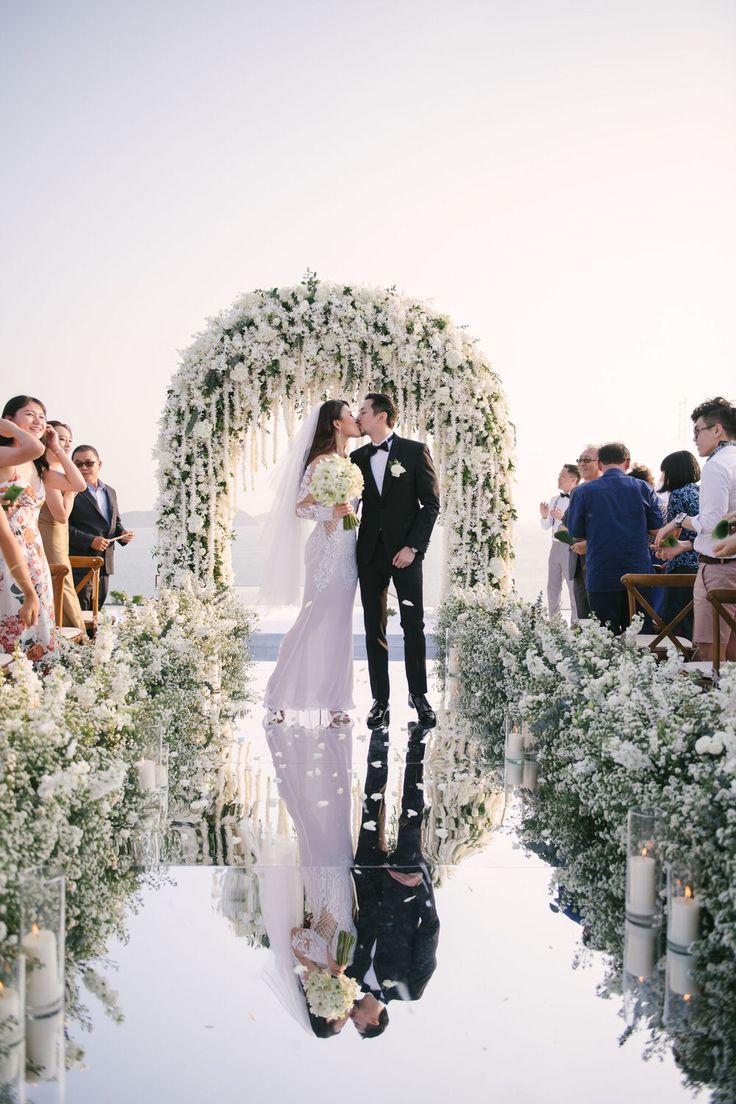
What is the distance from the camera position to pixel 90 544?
8.85m

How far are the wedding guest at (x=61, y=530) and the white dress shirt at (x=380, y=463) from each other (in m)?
2.17

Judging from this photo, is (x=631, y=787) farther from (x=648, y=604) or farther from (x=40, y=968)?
(x=648, y=604)

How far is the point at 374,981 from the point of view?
2.91 meters

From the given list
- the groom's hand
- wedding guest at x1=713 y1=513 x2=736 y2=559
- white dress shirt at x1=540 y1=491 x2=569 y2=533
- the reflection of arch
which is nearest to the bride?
the groom's hand

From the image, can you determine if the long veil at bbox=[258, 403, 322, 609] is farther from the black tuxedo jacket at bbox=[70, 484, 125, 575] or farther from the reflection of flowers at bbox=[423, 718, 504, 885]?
the black tuxedo jacket at bbox=[70, 484, 125, 575]

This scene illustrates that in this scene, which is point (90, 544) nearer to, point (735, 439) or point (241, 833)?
point (241, 833)

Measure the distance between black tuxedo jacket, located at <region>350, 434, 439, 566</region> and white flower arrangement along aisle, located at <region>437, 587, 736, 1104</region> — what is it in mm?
1484

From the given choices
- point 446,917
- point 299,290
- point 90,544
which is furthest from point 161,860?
point 299,290

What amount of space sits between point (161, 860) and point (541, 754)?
2.03 metres

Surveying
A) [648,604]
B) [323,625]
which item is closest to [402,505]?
[323,625]

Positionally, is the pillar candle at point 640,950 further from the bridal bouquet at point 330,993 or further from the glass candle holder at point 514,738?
the glass candle holder at point 514,738

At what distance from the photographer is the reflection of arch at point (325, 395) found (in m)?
9.01

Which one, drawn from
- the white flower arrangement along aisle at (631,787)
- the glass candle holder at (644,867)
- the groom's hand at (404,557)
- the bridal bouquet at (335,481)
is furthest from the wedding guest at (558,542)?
the glass candle holder at (644,867)

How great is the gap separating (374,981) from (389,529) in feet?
14.2
